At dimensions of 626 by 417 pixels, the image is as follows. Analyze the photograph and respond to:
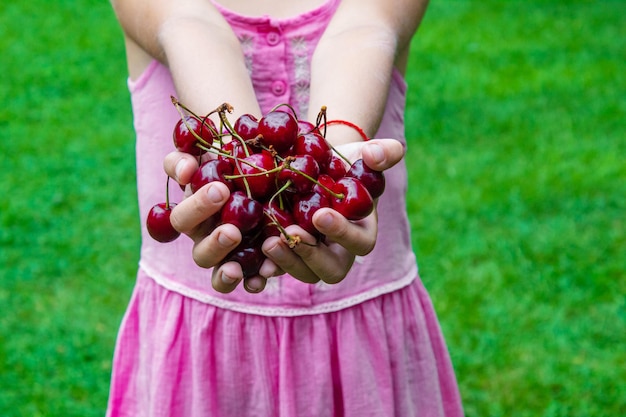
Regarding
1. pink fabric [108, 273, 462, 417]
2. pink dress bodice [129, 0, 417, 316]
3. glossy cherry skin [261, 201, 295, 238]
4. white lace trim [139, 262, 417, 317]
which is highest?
glossy cherry skin [261, 201, 295, 238]

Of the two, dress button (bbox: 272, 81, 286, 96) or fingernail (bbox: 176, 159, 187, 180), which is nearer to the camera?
fingernail (bbox: 176, 159, 187, 180)

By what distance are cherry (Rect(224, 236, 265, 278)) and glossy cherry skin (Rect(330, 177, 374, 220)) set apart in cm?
13

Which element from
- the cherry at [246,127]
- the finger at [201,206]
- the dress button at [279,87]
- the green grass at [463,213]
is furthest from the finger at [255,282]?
the green grass at [463,213]

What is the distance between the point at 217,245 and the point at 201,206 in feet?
0.19

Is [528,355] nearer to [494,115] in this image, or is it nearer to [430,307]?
[430,307]

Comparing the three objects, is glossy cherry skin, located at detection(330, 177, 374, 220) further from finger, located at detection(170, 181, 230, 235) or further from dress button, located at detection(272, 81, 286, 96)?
dress button, located at detection(272, 81, 286, 96)

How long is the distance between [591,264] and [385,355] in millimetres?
2268

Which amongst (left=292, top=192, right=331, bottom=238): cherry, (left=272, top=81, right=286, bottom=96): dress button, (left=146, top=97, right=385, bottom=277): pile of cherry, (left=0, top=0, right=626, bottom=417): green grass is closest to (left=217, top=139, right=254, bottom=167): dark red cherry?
(left=146, top=97, right=385, bottom=277): pile of cherry

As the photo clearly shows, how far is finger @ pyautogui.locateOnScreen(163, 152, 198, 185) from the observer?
1.27 m

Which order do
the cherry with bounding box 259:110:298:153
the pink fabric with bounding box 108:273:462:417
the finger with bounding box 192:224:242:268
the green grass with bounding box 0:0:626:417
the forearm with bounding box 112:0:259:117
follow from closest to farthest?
the finger with bounding box 192:224:242:268, the cherry with bounding box 259:110:298:153, the forearm with bounding box 112:0:259:117, the pink fabric with bounding box 108:273:462:417, the green grass with bounding box 0:0:626:417

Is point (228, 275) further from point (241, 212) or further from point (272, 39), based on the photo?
point (272, 39)

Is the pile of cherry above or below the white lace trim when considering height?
above

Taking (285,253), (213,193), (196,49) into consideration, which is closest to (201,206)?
(213,193)

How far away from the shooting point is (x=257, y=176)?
4.14 ft
